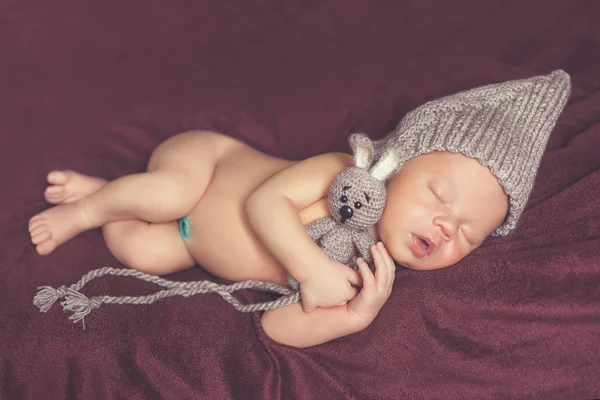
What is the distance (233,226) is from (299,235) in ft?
0.76

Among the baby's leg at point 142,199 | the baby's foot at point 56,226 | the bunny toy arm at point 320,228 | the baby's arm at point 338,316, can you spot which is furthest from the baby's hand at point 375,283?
the baby's foot at point 56,226

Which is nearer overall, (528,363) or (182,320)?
(528,363)

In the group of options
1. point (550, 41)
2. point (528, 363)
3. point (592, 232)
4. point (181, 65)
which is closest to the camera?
point (528, 363)

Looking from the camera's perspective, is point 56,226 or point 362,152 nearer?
point 362,152

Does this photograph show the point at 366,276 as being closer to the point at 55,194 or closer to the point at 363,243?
the point at 363,243

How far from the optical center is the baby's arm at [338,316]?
1.11 meters

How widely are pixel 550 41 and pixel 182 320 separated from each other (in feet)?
4.37

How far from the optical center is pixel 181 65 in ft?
5.29

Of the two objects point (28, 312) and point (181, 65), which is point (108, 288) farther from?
point (181, 65)

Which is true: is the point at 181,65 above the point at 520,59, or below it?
above

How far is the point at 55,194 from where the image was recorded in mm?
1423

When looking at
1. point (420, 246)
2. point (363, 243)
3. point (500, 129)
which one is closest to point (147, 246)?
point (363, 243)

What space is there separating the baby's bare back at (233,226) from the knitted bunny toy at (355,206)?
0.09 meters

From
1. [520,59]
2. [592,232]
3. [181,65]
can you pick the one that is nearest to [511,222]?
[592,232]
